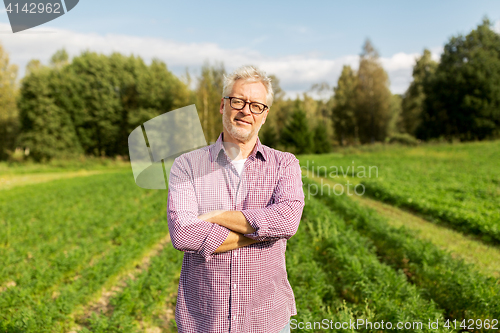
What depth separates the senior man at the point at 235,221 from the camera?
1.66 meters

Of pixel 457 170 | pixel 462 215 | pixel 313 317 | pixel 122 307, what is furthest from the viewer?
A: pixel 457 170

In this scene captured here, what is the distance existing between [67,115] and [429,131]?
3612cm

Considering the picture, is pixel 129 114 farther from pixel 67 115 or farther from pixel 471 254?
pixel 471 254

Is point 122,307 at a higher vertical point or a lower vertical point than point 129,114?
lower

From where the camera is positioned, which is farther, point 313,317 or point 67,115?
point 67,115

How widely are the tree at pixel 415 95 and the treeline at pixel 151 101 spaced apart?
4.26 ft

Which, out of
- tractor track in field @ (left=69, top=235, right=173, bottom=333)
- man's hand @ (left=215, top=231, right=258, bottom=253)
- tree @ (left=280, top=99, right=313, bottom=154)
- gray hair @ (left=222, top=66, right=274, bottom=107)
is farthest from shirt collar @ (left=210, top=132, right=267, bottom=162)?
tree @ (left=280, top=99, right=313, bottom=154)

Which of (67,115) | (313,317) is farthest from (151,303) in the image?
(67,115)

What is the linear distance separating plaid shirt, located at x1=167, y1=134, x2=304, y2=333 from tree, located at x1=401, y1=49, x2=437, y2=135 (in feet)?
134

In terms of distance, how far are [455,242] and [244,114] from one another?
6945mm

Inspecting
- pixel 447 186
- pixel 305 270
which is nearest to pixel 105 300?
pixel 305 270

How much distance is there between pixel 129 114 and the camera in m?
31.3

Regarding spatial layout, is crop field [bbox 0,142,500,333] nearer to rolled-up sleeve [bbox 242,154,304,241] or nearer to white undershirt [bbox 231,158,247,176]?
rolled-up sleeve [bbox 242,154,304,241]

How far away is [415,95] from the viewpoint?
38.5m
